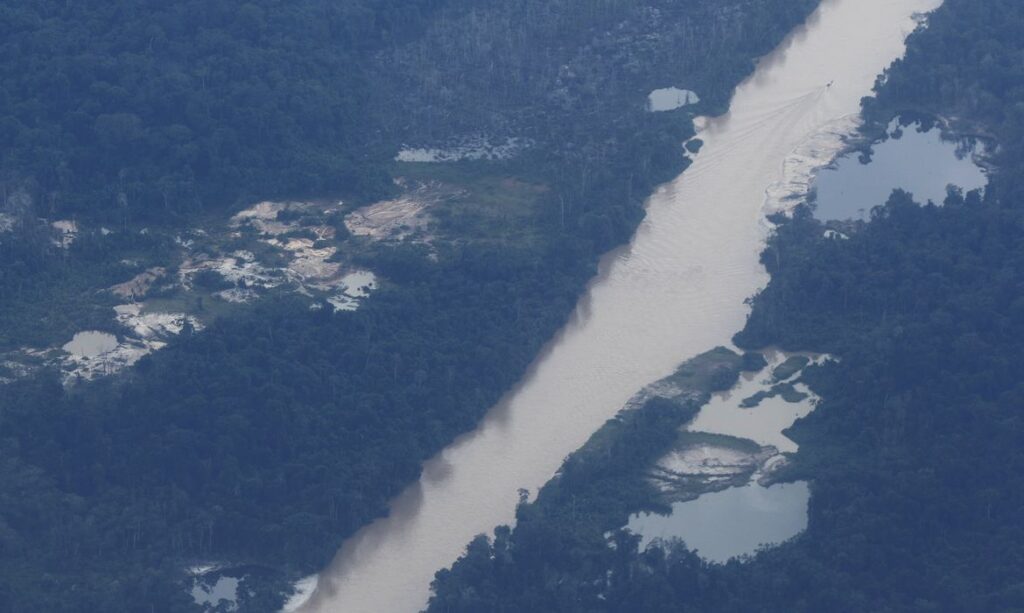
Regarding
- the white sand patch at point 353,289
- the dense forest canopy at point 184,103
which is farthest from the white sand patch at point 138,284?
the white sand patch at point 353,289

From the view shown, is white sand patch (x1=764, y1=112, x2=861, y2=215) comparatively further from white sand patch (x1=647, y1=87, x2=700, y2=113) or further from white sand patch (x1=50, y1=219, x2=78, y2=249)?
white sand patch (x1=50, y1=219, x2=78, y2=249)

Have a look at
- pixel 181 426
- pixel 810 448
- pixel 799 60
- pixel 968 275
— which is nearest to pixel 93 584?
pixel 181 426

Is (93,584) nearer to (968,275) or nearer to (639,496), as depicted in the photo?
(639,496)

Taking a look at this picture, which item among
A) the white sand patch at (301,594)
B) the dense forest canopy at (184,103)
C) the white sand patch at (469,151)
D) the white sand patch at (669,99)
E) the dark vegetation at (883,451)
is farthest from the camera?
the white sand patch at (669,99)

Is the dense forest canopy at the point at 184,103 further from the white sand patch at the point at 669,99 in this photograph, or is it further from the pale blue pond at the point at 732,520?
the pale blue pond at the point at 732,520

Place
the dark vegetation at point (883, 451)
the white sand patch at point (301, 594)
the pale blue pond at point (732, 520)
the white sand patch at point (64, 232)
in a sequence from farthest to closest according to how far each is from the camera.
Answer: the white sand patch at point (64, 232) < the pale blue pond at point (732, 520) < the white sand patch at point (301, 594) < the dark vegetation at point (883, 451)

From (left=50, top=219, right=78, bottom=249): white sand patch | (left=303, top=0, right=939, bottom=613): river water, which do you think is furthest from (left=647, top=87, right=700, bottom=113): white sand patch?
(left=50, top=219, right=78, bottom=249): white sand patch

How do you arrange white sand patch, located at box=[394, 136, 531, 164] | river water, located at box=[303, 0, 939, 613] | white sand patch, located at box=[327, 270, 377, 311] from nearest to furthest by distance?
river water, located at box=[303, 0, 939, 613] → white sand patch, located at box=[327, 270, 377, 311] → white sand patch, located at box=[394, 136, 531, 164]
